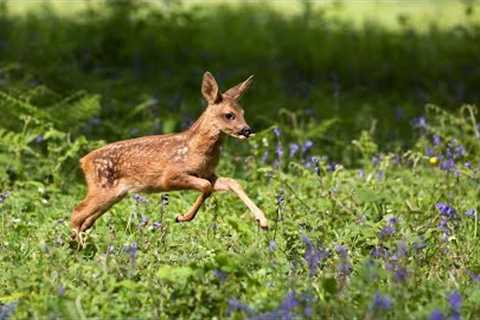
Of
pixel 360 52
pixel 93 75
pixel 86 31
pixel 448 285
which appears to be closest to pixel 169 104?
pixel 93 75

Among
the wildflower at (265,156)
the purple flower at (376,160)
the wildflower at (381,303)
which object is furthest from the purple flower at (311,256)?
the purple flower at (376,160)

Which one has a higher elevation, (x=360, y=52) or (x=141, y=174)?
(x=141, y=174)

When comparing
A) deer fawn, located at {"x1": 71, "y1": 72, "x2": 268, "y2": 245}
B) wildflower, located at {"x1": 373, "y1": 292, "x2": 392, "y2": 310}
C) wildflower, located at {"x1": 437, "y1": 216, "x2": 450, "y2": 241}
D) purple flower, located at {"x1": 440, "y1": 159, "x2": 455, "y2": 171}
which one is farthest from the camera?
purple flower, located at {"x1": 440, "y1": 159, "x2": 455, "y2": 171}

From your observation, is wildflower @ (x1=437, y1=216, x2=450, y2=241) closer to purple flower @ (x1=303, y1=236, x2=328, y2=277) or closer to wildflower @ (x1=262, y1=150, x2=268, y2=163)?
purple flower @ (x1=303, y1=236, x2=328, y2=277)

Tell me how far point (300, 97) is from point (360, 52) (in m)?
3.48

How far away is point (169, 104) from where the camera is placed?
1231cm

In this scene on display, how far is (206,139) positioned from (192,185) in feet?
1.01

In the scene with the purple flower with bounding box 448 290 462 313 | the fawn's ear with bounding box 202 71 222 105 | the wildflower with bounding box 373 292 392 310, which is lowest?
the purple flower with bounding box 448 290 462 313

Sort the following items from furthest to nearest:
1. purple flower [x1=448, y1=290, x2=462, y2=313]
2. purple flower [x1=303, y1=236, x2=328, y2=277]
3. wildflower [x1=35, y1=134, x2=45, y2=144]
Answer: wildflower [x1=35, y1=134, x2=45, y2=144] < purple flower [x1=303, y1=236, x2=328, y2=277] < purple flower [x1=448, y1=290, x2=462, y2=313]

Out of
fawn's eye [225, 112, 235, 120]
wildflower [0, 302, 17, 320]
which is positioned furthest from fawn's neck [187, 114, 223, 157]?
wildflower [0, 302, 17, 320]

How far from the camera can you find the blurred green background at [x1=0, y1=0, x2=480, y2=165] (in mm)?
10930

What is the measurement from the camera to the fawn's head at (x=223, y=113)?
23.4ft

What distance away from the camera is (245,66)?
15.3 m

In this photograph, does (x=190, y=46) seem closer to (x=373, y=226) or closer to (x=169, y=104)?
(x=169, y=104)
